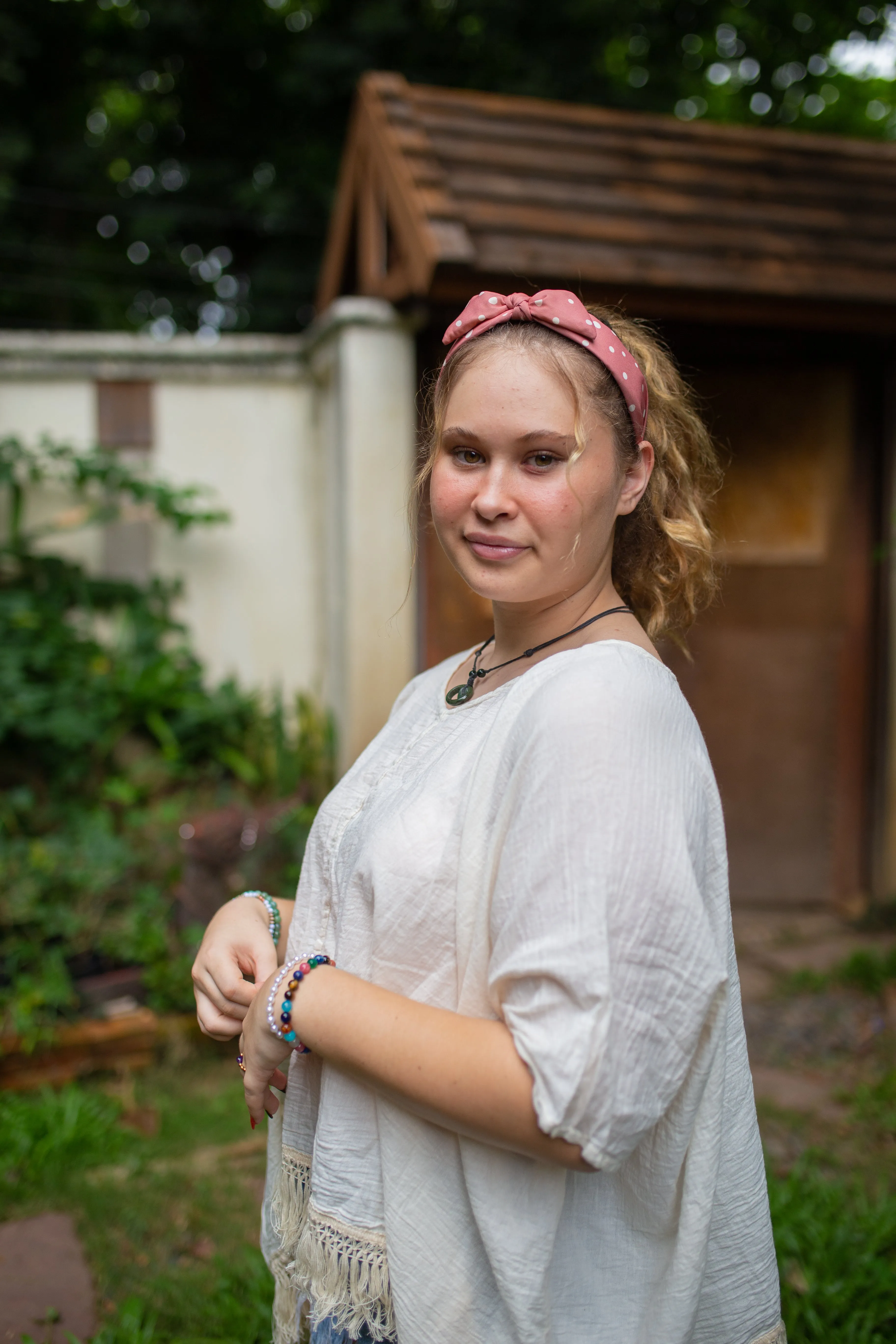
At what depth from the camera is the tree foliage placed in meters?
9.03

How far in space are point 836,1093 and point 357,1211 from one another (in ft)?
9.32

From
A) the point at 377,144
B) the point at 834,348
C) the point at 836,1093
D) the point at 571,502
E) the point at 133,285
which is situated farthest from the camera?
the point at 133,285

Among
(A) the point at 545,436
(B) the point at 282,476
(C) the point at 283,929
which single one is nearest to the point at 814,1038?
(C) the point at 283,929

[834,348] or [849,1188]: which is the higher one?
[834,348]

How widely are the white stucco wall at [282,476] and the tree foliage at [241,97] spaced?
4.99 metres

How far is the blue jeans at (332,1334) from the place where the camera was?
117 centimetres

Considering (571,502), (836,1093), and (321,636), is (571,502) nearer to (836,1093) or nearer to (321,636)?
(836,1093)

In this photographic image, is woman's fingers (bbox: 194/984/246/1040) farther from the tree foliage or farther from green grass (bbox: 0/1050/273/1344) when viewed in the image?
the tree foliage

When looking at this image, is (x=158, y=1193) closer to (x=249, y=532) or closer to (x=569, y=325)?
(x=569, y=325)

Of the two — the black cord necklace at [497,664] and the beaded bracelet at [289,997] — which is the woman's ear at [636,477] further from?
the beaded bracelet at [289,997]

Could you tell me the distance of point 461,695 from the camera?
53.8 inches

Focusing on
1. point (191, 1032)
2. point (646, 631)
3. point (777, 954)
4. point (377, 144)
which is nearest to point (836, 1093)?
point (777, 954)

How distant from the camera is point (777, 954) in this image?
472cm

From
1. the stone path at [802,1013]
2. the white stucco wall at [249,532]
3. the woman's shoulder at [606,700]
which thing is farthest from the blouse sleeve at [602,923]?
the white stucco wall at [249,532]
